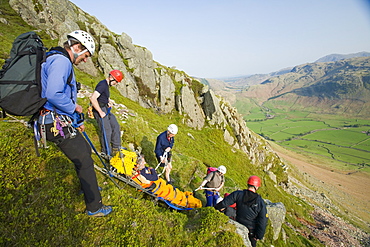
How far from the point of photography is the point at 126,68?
34.8m

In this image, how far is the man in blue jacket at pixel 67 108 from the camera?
371 cm

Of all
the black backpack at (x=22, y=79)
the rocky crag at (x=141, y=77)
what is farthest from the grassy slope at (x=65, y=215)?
the rocky crag at (x=141, y=77)

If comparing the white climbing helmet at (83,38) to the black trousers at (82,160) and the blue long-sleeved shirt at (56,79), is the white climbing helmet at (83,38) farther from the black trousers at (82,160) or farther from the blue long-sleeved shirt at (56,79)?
the black trousers at (82,160)

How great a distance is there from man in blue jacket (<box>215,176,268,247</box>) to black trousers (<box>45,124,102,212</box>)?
15.8 ft

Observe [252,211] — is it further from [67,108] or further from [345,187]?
[345,187]

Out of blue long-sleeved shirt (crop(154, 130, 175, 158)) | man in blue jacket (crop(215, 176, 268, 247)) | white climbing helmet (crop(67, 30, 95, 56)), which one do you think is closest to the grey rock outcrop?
man in blue jacket (crop(215, 176, 268, 247))

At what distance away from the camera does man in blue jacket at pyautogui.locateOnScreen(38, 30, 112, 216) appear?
3.71 meters

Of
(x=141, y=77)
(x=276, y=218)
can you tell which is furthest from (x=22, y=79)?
(x=141, y=77)

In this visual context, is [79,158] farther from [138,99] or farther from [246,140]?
[246,140]

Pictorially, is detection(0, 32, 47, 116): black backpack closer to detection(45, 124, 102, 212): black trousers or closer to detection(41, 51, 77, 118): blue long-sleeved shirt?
detection(41, 51, 77, 118): blue long-sleeved shirt

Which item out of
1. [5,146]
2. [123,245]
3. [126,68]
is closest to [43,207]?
[123,245]

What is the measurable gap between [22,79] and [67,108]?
0.97 meters

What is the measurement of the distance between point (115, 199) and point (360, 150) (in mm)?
218158

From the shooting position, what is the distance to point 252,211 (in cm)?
661
